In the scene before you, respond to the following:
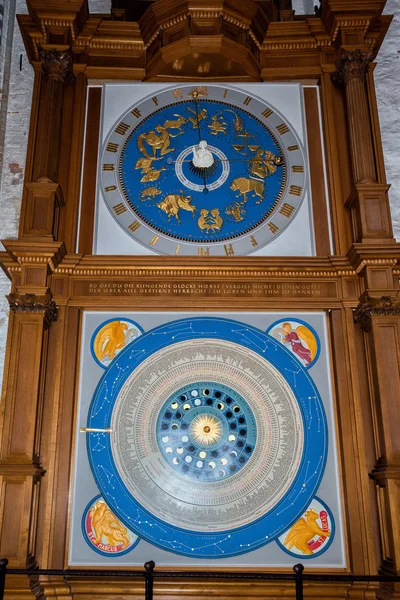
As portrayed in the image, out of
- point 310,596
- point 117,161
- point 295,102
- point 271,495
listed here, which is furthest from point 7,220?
point 310,596

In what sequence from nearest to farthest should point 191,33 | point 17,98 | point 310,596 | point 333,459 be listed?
1. point 310,596
2. point 333,459
3. point 191,33
4. point 17,98

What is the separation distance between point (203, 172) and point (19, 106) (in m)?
2.47

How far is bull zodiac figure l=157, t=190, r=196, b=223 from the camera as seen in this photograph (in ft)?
22.5

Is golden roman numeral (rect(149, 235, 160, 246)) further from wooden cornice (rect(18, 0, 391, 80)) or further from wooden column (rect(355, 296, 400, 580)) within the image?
wooden column (rect(355, 296, 400, 580))

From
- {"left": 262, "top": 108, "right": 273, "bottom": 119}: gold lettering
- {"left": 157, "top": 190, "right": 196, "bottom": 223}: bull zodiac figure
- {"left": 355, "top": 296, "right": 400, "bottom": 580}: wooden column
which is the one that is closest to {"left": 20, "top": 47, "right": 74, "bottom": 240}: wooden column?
{"left": 157, "top": 190, "right": 196, "bottom": 223}: bull zodiac figure

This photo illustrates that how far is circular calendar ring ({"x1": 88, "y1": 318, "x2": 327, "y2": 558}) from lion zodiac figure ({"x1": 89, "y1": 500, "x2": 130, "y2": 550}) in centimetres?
9

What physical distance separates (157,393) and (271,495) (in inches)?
53.3

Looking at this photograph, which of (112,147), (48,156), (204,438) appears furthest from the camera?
(112,147)

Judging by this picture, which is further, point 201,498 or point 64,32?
point 64,32

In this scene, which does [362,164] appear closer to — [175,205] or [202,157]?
[202,157]

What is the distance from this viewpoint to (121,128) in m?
7.25

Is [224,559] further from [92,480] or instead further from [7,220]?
[7,220]

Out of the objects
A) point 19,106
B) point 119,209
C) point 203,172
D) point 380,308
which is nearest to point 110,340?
point 119,209

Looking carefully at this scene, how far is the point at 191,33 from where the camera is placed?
705 centimetres
